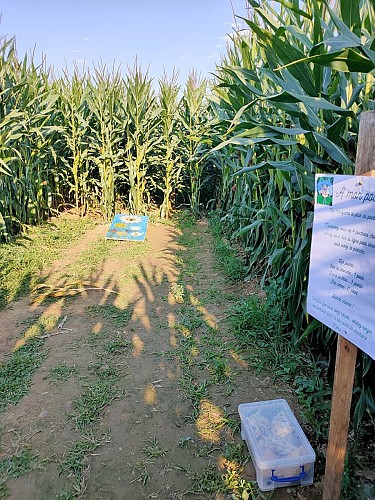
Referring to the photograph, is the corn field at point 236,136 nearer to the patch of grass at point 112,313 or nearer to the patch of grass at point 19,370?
the patch of grass at point 112,313

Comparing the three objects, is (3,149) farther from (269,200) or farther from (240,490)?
(240,490)

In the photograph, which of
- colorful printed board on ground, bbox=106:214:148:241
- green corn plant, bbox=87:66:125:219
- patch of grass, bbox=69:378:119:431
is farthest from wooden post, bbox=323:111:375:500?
green corn plant, bbox=87:66:125:219

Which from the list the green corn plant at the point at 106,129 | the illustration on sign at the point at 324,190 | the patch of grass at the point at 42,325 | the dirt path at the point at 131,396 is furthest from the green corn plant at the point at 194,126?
the illustration on sign at the point at 324,190

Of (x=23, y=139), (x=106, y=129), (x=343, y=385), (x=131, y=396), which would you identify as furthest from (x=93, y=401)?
(x=106, y=129)

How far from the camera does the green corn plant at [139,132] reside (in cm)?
595

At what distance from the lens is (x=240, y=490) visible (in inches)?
59.7

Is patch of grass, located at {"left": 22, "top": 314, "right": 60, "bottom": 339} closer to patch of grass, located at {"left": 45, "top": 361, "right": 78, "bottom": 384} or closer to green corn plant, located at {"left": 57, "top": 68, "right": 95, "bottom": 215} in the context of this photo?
patch of grass, located at {"left": 45, "top": 361, "right": 78, "bottom": 384}

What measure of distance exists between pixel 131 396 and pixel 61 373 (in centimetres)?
50

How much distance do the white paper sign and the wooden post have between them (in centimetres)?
6

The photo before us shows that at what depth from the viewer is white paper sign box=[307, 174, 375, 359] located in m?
1.01

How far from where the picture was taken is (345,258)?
1.12 meters

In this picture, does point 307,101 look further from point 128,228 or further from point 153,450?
point 128,228

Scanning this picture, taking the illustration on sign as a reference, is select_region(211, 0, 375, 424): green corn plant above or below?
above

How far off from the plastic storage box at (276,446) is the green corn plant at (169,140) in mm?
5079
